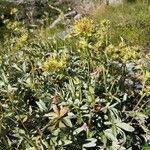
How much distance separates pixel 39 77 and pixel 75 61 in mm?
425

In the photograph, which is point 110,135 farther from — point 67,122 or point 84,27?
point 84,27

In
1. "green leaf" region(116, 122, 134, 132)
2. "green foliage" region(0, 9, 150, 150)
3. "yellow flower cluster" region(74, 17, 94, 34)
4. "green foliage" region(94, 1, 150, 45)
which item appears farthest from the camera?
"green foliage" region(94, 1, 150, 45)

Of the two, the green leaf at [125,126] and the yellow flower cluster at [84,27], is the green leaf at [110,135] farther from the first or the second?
the yellow flower cluster at [84,27]

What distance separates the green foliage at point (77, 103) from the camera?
3.51 metres

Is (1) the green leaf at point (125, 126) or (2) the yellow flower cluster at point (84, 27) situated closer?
(2) the yellow flower cluster at point (84, 27)

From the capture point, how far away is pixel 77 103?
384cm

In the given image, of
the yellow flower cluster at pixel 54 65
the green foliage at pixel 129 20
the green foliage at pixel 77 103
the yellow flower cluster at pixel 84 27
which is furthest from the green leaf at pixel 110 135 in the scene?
the green foliage at pixel 129 20

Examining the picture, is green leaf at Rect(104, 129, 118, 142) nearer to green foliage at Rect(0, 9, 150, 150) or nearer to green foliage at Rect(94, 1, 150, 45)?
green foliage at Rect(0, 9, 150, 150)

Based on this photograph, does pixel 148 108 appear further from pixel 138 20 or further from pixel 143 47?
pixel 138 20

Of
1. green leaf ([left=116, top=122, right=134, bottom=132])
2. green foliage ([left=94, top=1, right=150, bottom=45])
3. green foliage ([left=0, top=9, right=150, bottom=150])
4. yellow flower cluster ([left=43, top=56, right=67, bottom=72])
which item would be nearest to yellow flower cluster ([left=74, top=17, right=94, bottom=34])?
green foliage ([left=0, top=9, right=150, bottom=150])

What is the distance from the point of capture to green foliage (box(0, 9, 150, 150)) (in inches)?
138

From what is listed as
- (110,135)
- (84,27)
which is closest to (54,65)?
(84,27)

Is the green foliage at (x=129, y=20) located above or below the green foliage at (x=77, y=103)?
below

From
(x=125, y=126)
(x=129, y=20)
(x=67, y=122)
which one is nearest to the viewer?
(x=67, y=122)
